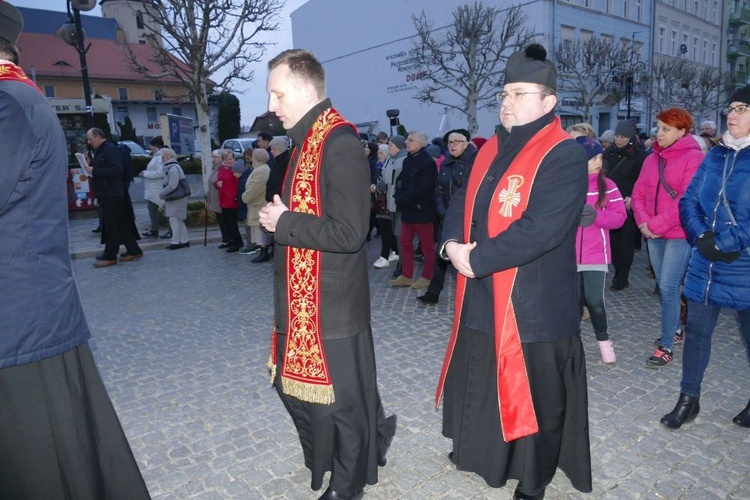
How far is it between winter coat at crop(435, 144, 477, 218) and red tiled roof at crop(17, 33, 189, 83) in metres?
50.8

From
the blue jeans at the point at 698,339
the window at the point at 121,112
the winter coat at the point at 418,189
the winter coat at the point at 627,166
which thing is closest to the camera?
the blue jeans at the point at 698,339

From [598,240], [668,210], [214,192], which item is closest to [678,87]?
[214,192]

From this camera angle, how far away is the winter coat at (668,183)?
13.9 feet

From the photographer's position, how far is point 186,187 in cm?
1055

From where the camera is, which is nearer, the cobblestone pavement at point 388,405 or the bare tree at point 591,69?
the cobblestone pavement at point 388,405

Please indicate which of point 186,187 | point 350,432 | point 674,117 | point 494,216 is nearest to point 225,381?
point 350,432

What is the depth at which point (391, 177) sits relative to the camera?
8.21m

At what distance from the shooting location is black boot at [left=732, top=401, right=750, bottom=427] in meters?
3.48

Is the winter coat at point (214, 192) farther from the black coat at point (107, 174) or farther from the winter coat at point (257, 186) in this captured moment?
the black coat at point (107, 174)

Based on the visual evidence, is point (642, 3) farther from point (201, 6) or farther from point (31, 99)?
point (31, 99)

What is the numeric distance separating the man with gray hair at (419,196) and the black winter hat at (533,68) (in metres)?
4.42

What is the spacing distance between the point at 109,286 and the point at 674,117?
711 centimetres

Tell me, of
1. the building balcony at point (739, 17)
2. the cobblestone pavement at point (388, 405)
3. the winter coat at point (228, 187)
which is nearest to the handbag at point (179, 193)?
the winter coat at point (228, 187)

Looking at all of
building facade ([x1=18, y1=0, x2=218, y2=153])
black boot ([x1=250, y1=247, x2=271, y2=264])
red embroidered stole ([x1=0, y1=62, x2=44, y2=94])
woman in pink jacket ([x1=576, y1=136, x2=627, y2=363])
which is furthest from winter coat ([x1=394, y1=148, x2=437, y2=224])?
building facade ([x1=18, y1=0, x2=218, y2=153])
